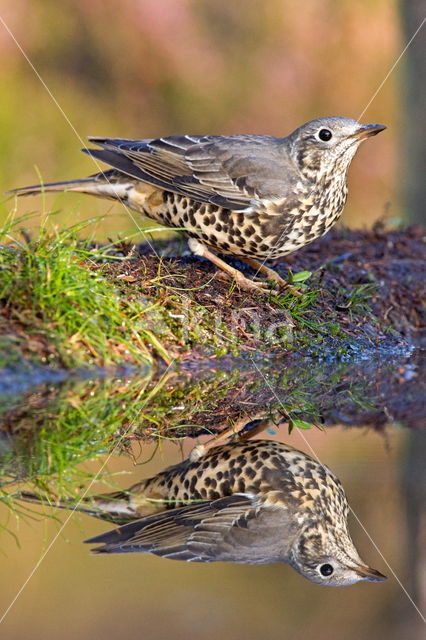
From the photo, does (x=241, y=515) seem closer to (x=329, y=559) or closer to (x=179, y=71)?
(x=329, y=559)

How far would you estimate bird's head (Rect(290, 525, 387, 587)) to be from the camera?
289 centimetres

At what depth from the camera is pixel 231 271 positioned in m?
6.27

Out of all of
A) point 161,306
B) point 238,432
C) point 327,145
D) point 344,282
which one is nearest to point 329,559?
point 238,432

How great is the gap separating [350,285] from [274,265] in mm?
639

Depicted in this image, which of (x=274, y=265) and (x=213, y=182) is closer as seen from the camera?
(x=213, y=182)

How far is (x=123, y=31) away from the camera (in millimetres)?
13805

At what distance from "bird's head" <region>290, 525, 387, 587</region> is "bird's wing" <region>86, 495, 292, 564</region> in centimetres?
9

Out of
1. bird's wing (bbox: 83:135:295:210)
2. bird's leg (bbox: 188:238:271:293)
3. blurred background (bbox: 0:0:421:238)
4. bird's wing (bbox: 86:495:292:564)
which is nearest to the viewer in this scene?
bird's wing (bbox: 86:495:292:564)

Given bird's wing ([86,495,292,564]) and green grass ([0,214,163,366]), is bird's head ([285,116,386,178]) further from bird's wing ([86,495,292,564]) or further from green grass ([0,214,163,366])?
bird's wing ([86,495,292,564])

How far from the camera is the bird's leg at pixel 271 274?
6.28 metres

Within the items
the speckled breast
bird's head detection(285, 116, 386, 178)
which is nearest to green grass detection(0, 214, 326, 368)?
the speckled breast

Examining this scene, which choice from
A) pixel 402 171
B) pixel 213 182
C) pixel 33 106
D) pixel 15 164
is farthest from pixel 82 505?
pixel 33 106

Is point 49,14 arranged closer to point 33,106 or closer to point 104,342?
point 33,106

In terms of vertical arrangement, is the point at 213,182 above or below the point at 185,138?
below
